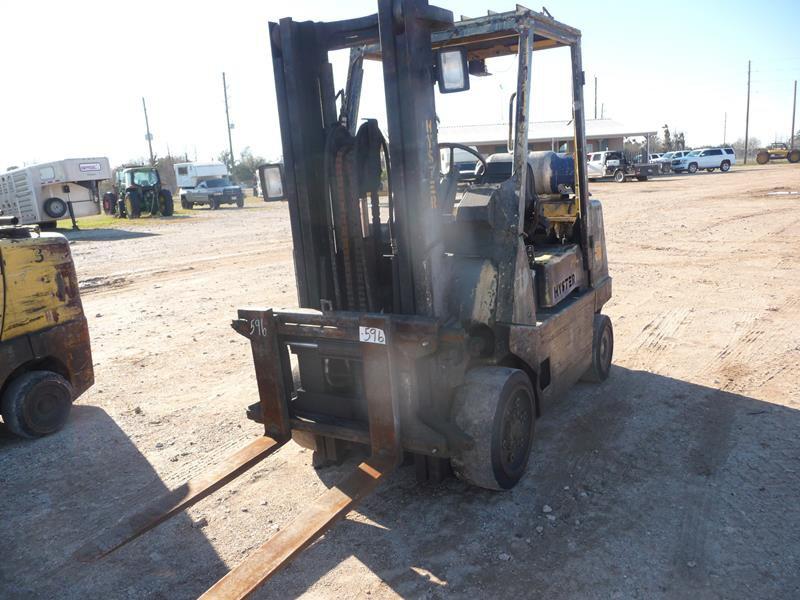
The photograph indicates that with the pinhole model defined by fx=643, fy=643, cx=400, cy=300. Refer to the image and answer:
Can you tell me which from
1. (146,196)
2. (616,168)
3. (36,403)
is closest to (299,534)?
(36,403)

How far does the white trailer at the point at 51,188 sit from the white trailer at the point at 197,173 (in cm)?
1340

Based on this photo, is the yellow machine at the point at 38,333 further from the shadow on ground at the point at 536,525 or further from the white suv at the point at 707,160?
the white suv at the point at 707,160

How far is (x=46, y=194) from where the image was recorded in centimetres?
2486

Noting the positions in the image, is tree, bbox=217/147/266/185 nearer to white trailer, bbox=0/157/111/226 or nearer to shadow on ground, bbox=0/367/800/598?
white trailer, bbox=0/157/111/226

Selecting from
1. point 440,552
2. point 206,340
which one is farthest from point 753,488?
point 206,340

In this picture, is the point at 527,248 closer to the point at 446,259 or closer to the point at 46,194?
the point at 446,259

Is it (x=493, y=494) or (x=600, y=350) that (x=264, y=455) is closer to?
(x=493, y=494)

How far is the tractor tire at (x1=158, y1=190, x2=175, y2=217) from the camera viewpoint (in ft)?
103

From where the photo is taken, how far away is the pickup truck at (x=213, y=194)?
119 feet

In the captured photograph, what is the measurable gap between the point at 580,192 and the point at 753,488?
2747 mm

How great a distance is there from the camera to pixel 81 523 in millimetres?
4242

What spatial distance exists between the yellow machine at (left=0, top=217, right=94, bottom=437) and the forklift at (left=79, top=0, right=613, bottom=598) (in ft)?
7.87

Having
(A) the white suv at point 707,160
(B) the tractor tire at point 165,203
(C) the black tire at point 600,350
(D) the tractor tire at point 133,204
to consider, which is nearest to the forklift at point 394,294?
(C) the black tire at point 600,350

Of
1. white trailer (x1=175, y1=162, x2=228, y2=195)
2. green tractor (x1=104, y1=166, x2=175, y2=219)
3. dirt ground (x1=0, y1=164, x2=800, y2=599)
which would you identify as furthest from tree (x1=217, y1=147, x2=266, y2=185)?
dirt ground (x1=0, y1=164, x2=800, y2=599)
